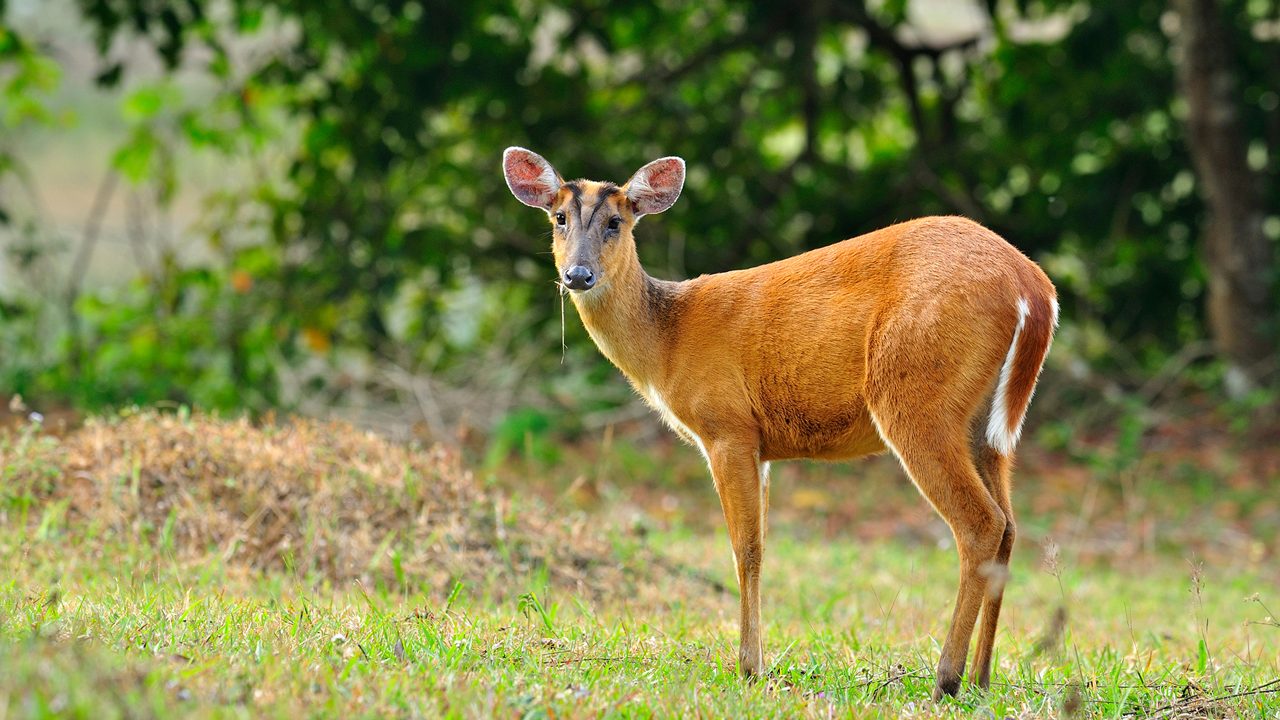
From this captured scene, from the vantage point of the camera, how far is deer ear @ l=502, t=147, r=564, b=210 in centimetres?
547

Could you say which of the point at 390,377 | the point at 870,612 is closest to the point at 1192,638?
the point at 870,612

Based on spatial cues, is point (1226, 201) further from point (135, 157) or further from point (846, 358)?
point (135, 157)

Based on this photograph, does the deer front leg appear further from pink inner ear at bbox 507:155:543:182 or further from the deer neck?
pink inner ear at bbox 507:155:543:182

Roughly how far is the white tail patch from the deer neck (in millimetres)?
1262

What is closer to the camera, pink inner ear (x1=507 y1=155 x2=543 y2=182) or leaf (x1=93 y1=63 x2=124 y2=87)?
pink inner ear (x1=507 y1=155 x2=543 y2=182)

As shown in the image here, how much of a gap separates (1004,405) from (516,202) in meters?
7.51

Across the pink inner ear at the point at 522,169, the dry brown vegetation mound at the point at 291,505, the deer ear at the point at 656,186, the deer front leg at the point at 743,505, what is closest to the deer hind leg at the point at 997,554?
the deer front leg at the point at 743,505

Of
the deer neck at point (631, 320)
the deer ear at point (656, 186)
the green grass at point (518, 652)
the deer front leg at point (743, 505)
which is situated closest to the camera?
the green grass at point (518, 652)

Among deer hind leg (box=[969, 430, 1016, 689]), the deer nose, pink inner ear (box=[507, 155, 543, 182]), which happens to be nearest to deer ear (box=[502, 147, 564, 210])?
pink inner ear (box=[507, 155, 543, 182])

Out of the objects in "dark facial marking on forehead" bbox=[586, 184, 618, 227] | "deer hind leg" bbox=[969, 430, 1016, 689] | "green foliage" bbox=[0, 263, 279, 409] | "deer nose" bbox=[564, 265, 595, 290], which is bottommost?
"green foliage" bbox=[0, 263, 279, 409]

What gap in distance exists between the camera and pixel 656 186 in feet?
18.1

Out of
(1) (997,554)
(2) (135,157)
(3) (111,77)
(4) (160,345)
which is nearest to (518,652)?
(1) (997,554)

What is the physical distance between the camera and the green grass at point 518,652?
135 inches

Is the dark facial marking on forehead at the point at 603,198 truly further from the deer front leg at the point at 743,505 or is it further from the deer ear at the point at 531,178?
the deer front leg at the point at 743,505
